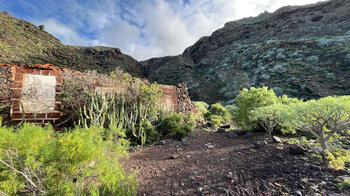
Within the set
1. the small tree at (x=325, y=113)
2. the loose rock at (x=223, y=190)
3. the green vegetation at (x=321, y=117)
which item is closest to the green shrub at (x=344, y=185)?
the green vegetation at (x=321, y=117)

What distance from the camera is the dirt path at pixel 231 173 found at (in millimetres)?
2111

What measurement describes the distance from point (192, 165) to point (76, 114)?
13.0 feet

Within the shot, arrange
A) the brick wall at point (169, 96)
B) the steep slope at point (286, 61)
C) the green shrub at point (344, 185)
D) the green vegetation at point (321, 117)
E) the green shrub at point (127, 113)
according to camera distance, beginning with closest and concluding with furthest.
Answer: the green shrub at point (344, 185), the green vegetation at point (321, 117), the green shrub at point (127, 113), the brick wall at point (169, 96), the steep slope at point (286, 61)

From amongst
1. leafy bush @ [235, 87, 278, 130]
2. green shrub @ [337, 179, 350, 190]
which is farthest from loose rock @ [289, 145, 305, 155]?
leafy bush @ [235, 87, 278, 130]

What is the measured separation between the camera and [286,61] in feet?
50.7

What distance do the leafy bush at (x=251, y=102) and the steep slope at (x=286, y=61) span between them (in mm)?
9195

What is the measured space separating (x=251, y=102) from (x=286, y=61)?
1459 cm

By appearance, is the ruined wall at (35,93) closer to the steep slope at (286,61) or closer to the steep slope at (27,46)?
the steep slope at (27,46)

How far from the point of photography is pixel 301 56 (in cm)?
1481

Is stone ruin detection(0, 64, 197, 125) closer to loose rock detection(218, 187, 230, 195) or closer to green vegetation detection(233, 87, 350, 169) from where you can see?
loose rock detection(218, 187, 230, 195)

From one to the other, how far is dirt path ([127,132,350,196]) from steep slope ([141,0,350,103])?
38.9 ft

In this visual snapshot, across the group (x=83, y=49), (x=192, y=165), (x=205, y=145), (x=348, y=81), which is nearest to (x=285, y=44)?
(x=348, y=81)

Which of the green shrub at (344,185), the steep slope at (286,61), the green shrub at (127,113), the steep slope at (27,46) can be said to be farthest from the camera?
the steep slope at (27,46)

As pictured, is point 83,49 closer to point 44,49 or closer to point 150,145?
point 44,49
